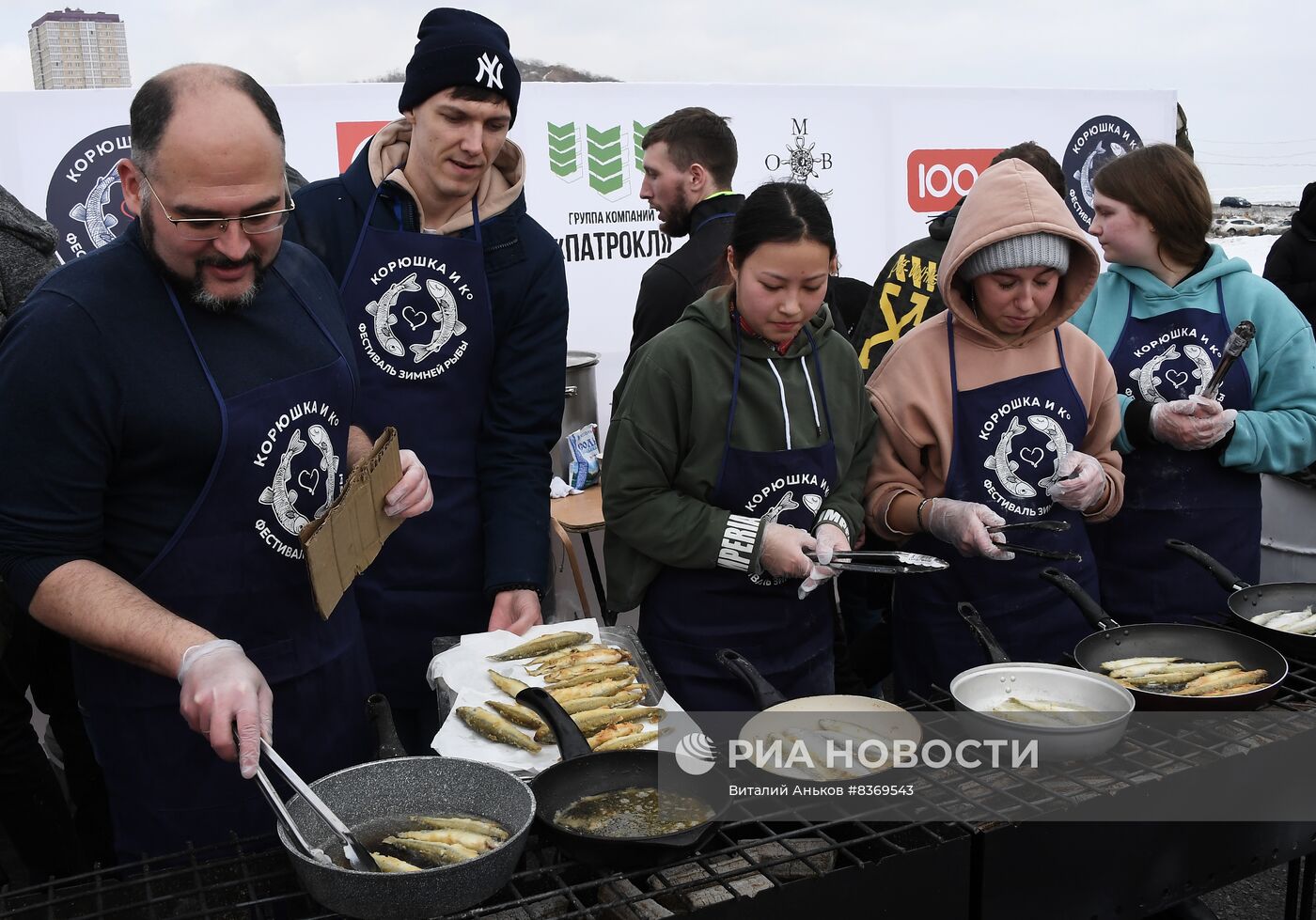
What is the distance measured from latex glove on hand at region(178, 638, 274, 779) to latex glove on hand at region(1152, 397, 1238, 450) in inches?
97.7

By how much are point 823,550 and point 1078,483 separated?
2.48ft

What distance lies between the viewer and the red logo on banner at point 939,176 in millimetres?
6238

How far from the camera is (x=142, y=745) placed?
1.99m

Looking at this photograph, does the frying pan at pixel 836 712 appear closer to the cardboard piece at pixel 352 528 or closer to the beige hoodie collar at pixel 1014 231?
the cardboard piece at pixel 352 528

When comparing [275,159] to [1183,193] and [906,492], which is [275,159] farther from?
[1183,193]

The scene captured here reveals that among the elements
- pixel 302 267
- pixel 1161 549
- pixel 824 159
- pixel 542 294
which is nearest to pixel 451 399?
pixel 542 294

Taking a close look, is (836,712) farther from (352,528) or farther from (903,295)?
(903,295)

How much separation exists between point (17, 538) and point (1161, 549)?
2919 millimetres

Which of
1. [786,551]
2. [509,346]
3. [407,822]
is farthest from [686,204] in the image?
[407,822]

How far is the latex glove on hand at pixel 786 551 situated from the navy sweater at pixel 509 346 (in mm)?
545

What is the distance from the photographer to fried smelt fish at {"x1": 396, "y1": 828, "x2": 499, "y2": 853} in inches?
60.8

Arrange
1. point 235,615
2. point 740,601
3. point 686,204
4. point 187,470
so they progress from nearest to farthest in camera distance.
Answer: point 187,470
point 235,615
point 740,601
point 686,204

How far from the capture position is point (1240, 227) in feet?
21.9

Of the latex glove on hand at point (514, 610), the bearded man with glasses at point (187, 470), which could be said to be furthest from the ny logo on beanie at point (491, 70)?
the latex glove on hand at point (514, 610)
